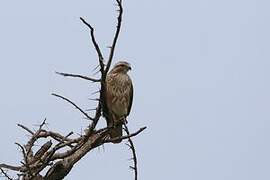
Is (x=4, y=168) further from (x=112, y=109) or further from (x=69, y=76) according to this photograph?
(x=112, y=109)

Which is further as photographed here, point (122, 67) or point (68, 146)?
point (122, 67)

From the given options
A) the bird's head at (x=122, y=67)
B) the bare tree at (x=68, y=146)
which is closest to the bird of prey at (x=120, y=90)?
the bird's head at (x=122, y=67)

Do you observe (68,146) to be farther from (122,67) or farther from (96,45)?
(122,67)

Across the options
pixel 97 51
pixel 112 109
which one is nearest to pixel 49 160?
pixel 97 51

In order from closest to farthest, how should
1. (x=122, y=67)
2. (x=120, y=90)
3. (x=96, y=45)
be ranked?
(x=96, y=45) < (x=120, y=90) < (x=122, y=67)

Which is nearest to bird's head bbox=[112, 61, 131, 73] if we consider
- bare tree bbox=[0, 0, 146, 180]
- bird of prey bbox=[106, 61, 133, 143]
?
bird of prey bbox=[106, 61, 133, 143]

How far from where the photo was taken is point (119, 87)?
933 centimetres

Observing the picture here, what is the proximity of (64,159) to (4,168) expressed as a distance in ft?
1.65

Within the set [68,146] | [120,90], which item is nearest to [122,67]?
[120,90]

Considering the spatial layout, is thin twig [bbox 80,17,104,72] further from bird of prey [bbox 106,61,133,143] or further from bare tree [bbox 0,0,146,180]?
bird of prey [bbox 106,61,133,143]

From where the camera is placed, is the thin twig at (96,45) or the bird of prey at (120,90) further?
the bird of prey at (120,90)

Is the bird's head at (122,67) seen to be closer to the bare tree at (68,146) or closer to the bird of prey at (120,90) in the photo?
the bird of prey at (120,90)

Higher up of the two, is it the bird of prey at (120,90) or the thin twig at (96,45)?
the bird of prey at (120,90)

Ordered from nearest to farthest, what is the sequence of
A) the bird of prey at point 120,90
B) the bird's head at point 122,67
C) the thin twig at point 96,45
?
the thin twig at point 96,45 → the bird of prey at point 120,90 → the bird's head at point 122,67
